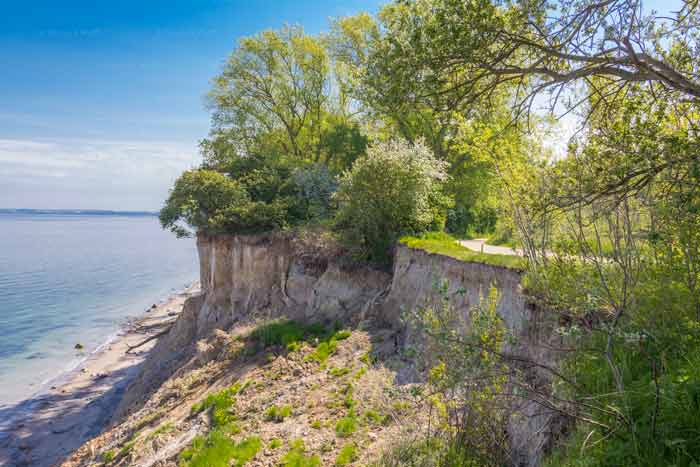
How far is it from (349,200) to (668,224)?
1250cm

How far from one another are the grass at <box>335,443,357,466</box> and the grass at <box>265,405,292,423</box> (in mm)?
2420

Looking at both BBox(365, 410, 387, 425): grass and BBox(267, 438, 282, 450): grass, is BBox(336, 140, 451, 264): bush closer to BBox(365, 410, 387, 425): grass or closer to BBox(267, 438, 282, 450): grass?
BBox(365, 410, 387, 425): grass

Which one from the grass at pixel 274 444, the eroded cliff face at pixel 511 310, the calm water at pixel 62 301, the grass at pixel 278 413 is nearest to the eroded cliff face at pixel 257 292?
the eroded cliff face at pixel 511 310

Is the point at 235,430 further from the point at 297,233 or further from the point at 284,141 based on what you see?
the point at 284,141

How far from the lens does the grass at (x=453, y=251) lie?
10016 millimetres

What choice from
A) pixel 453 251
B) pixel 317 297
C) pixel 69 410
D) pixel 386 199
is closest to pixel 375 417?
pixel 453 251

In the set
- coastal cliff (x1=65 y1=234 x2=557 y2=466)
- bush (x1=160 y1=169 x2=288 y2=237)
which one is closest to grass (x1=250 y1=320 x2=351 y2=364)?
coastal cliff (x1=65 y1=234 x2=557 y2=466)

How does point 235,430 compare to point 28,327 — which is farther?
point 28,327

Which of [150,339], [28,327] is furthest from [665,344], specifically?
[28,327]

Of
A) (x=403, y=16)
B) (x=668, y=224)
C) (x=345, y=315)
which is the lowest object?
(x=345, y=315)

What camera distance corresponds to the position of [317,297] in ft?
56.5

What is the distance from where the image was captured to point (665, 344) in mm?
4848

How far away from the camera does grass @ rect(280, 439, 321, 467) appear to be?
8281 millimetres

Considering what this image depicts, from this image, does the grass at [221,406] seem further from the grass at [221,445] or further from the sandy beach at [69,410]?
the sandy beach at [69,410]
